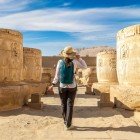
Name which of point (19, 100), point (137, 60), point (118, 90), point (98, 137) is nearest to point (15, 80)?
point (19, 100)

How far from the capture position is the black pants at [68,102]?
638 centimetres

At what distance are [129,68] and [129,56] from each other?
313 millimetres

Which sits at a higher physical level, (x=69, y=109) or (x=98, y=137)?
(x=69, y=109)

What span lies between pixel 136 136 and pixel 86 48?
91929mm

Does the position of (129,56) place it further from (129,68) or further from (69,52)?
(69,52)

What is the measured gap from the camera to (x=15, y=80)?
9430 millimetres

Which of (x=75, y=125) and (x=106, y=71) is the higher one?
(x=106, y=71)

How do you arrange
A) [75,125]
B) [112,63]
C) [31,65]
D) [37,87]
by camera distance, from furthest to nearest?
[112,63] < [31,65] < [37,87] < [75,125]

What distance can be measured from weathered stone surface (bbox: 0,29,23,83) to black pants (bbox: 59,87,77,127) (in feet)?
9.49

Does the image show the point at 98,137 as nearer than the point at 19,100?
Yes

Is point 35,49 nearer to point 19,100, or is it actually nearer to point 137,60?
point 19,100

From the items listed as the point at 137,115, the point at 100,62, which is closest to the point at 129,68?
the point at 137,115

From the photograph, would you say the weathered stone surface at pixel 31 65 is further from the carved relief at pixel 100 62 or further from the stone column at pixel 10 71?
the stone column at pixel 10 71

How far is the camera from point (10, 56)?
30.0 feet
